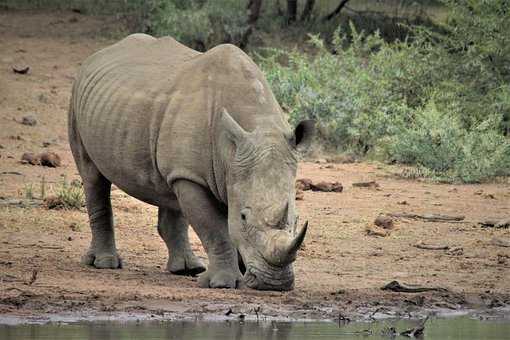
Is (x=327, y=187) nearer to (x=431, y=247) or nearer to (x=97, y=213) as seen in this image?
(x=431, y=247)

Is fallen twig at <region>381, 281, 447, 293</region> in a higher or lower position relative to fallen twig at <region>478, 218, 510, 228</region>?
higher

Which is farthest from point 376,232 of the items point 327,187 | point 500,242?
point 327,187

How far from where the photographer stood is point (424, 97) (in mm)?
15922

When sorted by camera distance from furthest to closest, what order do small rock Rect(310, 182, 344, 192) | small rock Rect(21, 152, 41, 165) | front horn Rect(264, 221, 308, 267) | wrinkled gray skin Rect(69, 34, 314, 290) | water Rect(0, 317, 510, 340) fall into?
small rock Rect(21, 152, 41, 165) < small rock Rect(310, 182, 344, 192) < wrinkled gray skin Rect(69, 34, 314, 290) < front horn Rect(264, 221, 308, 267) < water Rect(0, 317, 510, 340)

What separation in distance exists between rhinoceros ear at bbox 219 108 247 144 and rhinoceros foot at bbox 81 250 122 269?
1.69 meters

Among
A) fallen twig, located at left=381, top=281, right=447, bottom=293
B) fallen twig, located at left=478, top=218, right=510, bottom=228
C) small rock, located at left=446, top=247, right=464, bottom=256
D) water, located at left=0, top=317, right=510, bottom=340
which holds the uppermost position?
water, located at left=0, top=317, right=510, bottom=340

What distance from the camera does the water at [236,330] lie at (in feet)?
23.4

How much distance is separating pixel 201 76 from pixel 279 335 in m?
2.04

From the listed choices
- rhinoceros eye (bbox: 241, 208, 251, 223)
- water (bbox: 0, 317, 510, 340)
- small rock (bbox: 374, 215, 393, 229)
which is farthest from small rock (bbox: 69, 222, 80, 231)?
water (bbox: 0, 317, 510, 340)

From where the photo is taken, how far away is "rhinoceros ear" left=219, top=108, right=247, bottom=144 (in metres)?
8.12

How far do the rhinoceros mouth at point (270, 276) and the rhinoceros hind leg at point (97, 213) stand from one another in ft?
5.85

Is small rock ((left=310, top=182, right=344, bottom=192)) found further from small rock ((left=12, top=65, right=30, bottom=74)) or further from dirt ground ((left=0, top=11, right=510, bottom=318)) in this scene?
small rock ((left=12, top=65, right=30, bottom=74))

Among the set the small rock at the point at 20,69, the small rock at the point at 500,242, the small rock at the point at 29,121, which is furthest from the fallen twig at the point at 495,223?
the small rock at the point at 20,69

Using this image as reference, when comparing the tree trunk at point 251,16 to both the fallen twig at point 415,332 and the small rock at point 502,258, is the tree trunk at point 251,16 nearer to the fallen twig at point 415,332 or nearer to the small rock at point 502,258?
the small rock at point 502,258
